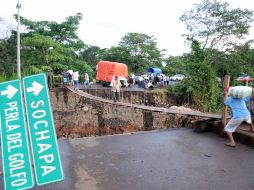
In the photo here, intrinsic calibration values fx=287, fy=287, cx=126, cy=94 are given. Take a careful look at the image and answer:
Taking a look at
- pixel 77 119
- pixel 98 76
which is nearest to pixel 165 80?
Answer: pixel 98 76

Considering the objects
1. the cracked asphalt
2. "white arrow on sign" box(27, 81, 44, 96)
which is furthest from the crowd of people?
"white arrow on sign" box(27, 81, 44, 96)

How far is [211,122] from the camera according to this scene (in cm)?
793

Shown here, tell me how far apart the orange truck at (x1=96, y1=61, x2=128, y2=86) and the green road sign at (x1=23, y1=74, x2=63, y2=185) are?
22811 mm

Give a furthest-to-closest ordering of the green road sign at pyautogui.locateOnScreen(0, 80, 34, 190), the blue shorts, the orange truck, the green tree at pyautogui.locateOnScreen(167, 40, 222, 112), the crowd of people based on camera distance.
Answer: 1. the crowd of people
2. the orange truck
3. the green tree at pyautogui.locateOnScreen(167, 40, 222, 112)
4. the blue shorts
5. the green road sign at pyautogui.locateOnScreen(0, 80, 34, 190)

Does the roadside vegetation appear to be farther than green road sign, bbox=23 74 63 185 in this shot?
Yes

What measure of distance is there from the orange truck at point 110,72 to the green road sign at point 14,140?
2283cm

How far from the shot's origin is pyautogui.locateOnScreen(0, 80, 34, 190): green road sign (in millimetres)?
2826

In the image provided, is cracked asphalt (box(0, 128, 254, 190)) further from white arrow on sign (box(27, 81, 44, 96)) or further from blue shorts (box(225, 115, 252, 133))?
white arrow on sign (box(27, 81, 44, 96))

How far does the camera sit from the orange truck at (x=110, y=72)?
25781 mm

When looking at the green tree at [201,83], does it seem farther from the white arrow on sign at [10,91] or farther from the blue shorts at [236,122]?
the white arrow on sign at [10,91]

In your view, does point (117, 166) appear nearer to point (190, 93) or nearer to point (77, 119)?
point (77, 119)

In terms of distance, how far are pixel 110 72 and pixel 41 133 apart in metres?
23.4

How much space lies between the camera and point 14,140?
287 centimetres

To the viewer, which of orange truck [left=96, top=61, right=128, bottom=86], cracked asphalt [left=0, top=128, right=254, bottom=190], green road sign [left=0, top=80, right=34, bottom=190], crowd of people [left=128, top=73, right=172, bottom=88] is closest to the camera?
green road sign [left=0, top=80, right=34, bottom=190]
